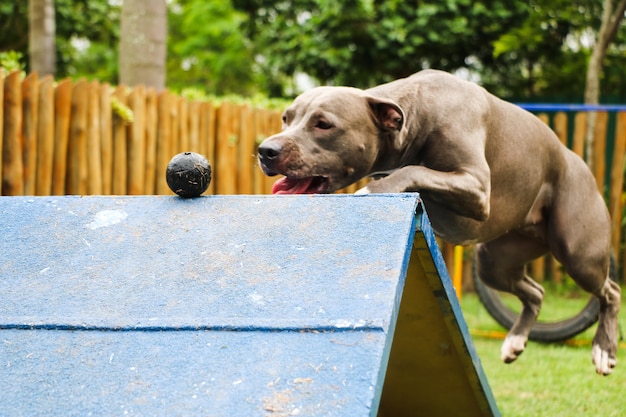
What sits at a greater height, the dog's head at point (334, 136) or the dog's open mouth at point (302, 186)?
the dog's head at point (334, 136)

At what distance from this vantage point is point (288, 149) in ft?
11.0

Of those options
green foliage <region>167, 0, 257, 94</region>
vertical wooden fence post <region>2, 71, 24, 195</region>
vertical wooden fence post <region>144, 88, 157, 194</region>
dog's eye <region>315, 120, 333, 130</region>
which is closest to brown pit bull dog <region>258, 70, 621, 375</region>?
dog's eye <region>315, 120, 333, 130</region>

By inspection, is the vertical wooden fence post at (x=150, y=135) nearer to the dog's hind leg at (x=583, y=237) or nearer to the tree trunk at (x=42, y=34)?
the tree trunk at (x=42, y=34)

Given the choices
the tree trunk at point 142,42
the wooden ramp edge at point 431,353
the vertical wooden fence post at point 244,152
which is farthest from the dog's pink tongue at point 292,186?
the tree trunk at point 142,42

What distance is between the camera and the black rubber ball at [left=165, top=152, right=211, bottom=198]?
2959mm

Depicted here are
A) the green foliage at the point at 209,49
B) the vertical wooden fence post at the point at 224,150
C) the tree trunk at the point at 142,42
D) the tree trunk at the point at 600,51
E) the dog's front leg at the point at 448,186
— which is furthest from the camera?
the green foliage at the point at 209,49

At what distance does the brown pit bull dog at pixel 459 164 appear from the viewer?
3.49m

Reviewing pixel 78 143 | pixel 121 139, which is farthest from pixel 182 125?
pixel 78 143

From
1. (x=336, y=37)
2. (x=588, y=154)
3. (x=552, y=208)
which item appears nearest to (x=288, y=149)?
(x=552, y=208)

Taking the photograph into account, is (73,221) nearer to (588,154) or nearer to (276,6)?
(588,154)

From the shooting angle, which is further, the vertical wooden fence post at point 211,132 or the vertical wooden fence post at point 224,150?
the vertical wooden fence post at point 224,150

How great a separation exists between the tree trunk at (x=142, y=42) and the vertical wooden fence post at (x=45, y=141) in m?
3.08

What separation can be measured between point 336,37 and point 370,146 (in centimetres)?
984

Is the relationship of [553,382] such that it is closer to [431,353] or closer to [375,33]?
[431,353]
